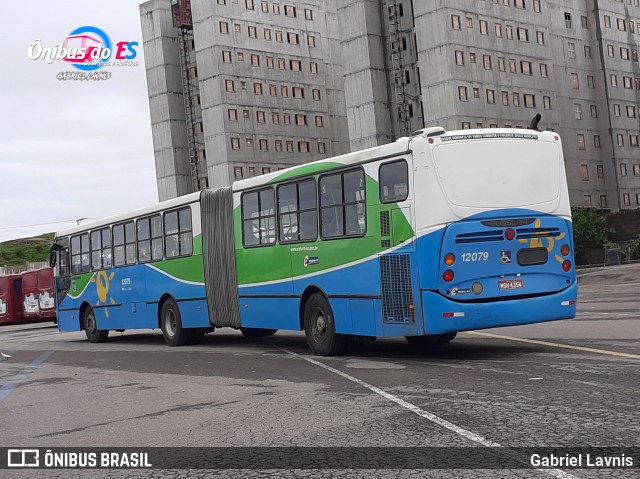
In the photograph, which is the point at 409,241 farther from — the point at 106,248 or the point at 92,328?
the point at 92,328

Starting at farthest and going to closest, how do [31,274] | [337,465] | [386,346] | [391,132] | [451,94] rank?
[391,132] < [451,94] < [31,274] < [386,346] < [337,465]

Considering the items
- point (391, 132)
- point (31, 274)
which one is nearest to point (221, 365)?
point (31, 274)

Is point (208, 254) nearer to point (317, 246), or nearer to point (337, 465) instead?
point (317, 246)

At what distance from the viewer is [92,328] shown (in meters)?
24.8

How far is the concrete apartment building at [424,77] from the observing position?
7169 cm

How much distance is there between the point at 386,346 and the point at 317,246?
2479 millimetres

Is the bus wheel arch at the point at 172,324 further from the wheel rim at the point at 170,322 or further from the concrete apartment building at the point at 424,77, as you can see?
the concrete apartment building at the point at 424,77

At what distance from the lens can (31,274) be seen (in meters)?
50.3

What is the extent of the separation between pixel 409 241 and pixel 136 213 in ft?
34.5

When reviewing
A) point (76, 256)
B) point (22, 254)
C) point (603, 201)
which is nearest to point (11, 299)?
point (76, 256)

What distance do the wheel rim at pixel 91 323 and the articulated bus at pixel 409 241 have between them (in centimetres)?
816

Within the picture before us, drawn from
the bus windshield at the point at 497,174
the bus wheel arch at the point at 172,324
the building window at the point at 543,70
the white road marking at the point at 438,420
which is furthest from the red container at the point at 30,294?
the building window at the point at 543,70

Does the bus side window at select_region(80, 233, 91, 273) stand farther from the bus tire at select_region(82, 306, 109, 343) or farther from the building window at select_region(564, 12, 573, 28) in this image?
the building window at select_region(564, 12, 573, 28)

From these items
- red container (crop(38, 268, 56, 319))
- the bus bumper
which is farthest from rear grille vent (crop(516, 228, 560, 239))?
red container (crop(38, 268, 56, 319))
